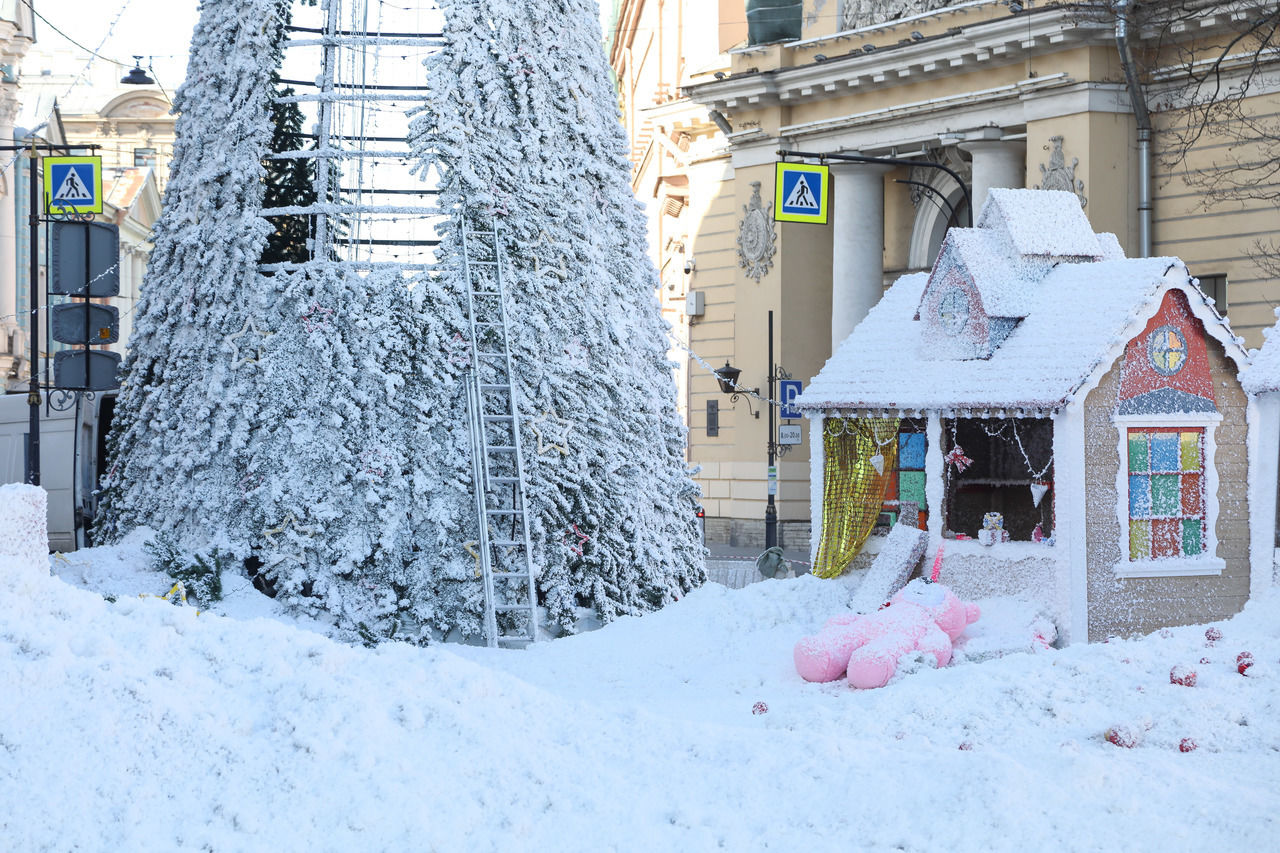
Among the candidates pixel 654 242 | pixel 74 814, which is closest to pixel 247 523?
pixel 74 814

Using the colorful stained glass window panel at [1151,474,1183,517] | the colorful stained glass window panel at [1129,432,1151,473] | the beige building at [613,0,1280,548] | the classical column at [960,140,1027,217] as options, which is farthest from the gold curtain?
the classical column at [960,140,1027,217]

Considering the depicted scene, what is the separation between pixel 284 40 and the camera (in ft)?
39.8

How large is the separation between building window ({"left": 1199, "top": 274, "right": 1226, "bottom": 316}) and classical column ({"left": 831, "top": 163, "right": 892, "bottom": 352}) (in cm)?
627

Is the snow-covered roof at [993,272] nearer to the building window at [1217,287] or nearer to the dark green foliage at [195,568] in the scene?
the dark green foliage at [195,568]

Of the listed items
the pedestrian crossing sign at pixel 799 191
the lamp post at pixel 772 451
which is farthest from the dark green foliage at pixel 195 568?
the lamp post at pixel 772 451

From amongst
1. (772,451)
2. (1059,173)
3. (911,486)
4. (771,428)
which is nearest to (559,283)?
(911,486)

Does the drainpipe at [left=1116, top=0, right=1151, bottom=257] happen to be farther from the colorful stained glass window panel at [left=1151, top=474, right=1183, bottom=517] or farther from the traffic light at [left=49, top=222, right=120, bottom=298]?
the traffic light at [left=49, top=222, right=120, bottom=298]

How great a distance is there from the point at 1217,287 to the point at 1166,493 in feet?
36.0

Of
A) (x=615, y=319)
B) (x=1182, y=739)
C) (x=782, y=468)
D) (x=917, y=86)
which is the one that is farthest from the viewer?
(x=782, y=468)

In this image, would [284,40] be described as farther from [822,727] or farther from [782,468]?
[782,468]

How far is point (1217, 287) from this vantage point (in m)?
21.4

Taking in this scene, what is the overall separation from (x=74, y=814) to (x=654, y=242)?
3020 centimetres

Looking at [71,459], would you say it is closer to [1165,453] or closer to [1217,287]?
[1165,453]

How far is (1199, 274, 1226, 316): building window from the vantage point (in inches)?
835
